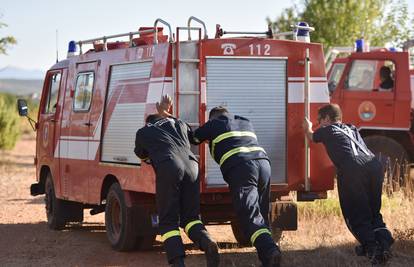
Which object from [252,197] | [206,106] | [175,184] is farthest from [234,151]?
[206,106]

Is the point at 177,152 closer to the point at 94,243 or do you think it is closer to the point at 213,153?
the point at 213,153

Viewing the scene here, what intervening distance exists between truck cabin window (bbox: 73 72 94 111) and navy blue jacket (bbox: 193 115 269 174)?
283 cm

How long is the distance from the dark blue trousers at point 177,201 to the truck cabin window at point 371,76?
795 cm

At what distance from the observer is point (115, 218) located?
11336 mm

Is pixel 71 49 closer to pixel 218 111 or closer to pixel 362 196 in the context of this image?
pixel 218 111

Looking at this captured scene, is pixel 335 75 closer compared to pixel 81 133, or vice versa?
pixel 81 133

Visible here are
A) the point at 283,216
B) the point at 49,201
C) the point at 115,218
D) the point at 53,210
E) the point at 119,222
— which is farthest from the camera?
the point at 49,201

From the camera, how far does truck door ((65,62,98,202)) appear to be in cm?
1191

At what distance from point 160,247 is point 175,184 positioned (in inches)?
94.9

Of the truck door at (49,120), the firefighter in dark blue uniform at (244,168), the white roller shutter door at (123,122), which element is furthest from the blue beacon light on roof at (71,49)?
the firefighter in dark blue uniform at (244,168)

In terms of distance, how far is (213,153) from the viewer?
9625mm

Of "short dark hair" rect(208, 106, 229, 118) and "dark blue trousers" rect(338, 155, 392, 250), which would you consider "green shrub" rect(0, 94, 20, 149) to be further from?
"dark blue trousers" rect(338, 155, 392, 250)

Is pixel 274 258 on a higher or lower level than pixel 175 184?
lower

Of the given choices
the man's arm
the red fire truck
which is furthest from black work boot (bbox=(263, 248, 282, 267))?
the red fire truck
